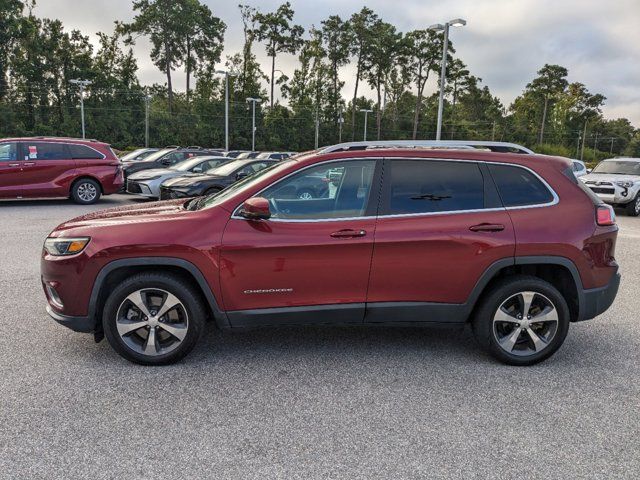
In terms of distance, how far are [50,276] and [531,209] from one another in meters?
3.68

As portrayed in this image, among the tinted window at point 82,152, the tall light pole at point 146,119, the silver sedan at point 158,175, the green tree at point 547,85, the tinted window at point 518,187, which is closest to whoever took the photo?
the tinted window at point 518,187

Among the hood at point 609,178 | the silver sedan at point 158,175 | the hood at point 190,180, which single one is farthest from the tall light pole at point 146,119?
the hood at point 609,178

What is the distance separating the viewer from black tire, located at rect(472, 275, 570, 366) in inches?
164

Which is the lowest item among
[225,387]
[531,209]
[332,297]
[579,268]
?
[225,387]

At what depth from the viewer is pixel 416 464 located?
2885mm

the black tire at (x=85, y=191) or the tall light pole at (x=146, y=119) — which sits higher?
the tall light pole at (x=146, y=119)

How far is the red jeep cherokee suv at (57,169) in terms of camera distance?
13047 millimetres

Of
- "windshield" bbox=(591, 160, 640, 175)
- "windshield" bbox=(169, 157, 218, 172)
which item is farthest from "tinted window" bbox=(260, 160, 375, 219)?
"windshield" bbox=(591, 160, 640, 175)

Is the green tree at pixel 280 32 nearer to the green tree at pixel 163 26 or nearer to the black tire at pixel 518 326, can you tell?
the green tree at pixel 163 26

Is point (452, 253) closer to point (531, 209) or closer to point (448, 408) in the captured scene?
point (531, 209)

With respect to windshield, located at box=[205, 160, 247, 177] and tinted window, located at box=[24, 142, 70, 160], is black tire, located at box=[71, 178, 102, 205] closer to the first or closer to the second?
tinted window, located at box=[24, 142, 70, 160]

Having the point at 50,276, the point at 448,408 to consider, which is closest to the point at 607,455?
the point at 448,408

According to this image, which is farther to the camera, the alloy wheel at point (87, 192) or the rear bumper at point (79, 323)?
the alloy wheel at point (87, 192)

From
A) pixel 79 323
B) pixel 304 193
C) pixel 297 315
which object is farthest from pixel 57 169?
pixel 297 315
